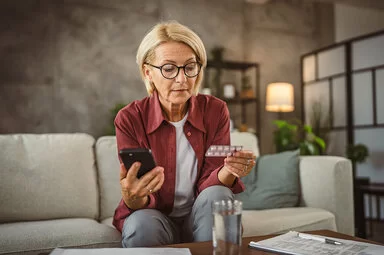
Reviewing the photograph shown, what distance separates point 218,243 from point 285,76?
474 cm

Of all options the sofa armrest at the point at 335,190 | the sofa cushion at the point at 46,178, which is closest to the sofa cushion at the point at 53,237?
the sofa cushion at the point at 46,178

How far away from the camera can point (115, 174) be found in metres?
1.90

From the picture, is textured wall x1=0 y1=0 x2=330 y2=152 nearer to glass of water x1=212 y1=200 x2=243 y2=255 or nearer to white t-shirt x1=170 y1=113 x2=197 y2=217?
white t-shirt x1=170 y1=113 x2=197 y2=217

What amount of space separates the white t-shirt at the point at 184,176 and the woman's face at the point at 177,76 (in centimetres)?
15

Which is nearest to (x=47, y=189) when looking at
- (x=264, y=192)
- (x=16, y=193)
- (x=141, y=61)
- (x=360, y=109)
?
(x=16, y=193)

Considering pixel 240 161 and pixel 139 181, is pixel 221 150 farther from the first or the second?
pixel 139 181

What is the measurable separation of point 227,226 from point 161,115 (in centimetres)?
58

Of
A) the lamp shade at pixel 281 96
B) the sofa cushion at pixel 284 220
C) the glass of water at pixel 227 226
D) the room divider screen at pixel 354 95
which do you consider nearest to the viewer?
the glass of water at pixel 227 226

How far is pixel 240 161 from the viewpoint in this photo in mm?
1082

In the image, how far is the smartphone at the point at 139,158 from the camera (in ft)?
3.10

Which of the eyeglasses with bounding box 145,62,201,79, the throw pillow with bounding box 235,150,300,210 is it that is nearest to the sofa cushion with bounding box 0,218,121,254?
the eyeglasses with bounding box 145,62,201,79

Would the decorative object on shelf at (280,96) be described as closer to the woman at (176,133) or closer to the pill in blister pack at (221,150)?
the woman at (176,133)

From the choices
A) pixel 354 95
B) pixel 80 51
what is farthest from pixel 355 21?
pixel 80 51

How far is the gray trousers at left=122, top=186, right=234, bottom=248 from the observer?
1048 mm
